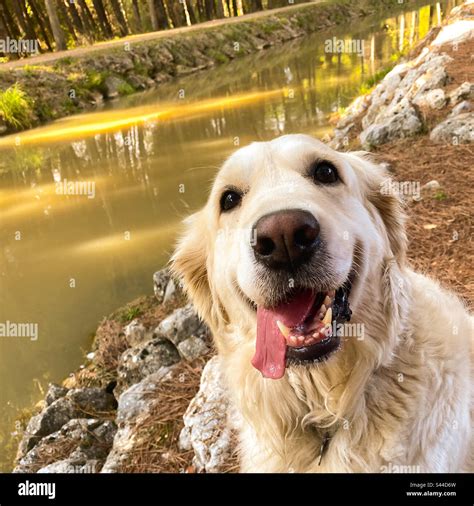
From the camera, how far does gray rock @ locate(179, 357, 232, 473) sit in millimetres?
3353

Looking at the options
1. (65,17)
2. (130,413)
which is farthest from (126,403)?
(65,17)

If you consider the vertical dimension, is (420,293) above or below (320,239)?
below

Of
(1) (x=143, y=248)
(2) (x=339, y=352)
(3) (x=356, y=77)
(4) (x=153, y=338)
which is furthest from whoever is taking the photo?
(3) (x=356, y=77)

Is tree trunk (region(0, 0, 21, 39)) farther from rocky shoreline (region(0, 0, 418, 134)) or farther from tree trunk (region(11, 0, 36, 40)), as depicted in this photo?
rocky shoreline (region(0, 0, 418, 134))

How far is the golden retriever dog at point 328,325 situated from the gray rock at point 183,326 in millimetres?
1998

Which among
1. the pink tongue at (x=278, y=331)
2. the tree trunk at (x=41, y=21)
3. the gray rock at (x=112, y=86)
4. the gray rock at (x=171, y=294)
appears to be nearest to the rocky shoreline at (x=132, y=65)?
the gray rock at (x=112, y=86)

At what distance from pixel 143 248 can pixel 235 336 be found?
537cm

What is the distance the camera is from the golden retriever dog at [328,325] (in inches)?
86.7

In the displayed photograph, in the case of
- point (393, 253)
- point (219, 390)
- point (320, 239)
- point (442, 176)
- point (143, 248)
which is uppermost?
point (320, 239)

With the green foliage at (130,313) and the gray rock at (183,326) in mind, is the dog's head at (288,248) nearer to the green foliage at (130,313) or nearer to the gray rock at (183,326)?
the gray rock at (183,326)

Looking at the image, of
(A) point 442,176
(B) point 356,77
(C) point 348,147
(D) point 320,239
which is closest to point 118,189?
(C) point 348,147

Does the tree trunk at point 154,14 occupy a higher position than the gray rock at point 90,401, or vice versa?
the tree trunk at point 154,14

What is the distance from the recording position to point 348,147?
340 inches

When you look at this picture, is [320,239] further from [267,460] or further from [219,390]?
A: [219,390]
